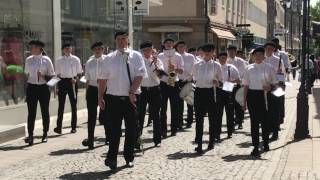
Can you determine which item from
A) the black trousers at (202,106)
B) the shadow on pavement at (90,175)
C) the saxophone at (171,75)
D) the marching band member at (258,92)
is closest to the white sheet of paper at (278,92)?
the marching band member at (258,92)

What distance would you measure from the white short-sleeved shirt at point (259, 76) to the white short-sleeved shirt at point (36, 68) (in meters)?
3.58

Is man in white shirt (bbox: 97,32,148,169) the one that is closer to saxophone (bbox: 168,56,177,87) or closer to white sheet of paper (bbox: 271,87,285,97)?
white sheet of paper (bbox: 271,87,285,97)

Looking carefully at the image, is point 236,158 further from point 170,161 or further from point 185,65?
point 185,65

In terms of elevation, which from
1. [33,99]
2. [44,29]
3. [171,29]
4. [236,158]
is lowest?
[236,158]

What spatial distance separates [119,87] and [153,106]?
8.37 feet

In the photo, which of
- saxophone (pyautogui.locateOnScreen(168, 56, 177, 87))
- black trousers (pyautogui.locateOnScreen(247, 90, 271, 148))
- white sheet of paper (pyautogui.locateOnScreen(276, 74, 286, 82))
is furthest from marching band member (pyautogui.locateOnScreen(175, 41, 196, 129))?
black trousers (pyautogui.locateOnScreen(247, 90, 271, 148))

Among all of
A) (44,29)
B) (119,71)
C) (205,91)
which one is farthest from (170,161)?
(44,29)

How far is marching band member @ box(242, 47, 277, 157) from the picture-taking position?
34.5ft

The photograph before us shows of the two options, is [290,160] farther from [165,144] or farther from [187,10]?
[187,10]

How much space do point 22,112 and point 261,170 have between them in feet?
23.8

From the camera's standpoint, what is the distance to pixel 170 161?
9930mm

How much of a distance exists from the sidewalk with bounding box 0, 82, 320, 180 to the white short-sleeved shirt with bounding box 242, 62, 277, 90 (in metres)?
1.13

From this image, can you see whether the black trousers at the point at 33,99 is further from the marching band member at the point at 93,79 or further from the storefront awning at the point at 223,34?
the storefront awning at the point at 223,34

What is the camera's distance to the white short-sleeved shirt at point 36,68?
11742mm
